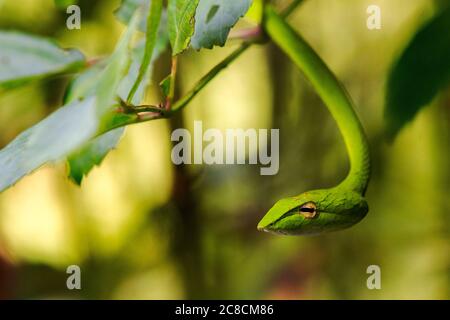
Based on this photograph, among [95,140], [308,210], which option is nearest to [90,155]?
[95,140]

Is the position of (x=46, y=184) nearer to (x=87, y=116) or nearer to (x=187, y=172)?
(x=187, y=172)

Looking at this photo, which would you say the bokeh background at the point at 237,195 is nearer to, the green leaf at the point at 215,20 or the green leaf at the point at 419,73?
the green leaf at the point at 419,73

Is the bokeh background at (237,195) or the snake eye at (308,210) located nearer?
the snake eye at (308,210)

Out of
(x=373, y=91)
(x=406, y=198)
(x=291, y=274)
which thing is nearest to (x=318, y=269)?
(x=291, y=274)

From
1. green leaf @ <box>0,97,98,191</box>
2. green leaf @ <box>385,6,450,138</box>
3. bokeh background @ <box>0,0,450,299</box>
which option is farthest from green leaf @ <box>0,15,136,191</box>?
bokeh background @ <box>0,0,450,299</box>

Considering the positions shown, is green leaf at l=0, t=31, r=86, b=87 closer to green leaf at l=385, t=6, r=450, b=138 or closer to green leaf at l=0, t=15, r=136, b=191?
green leaf at l=0, t=15, r=136, b=191

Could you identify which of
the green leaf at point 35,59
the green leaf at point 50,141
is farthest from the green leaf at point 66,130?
the green leaf at point 35,59

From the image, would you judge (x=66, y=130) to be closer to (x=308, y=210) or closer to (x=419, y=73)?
(x=308, y=210)

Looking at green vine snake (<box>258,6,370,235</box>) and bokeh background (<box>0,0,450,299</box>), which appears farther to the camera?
bokeh background (<box>0,0,450,299</box>)
